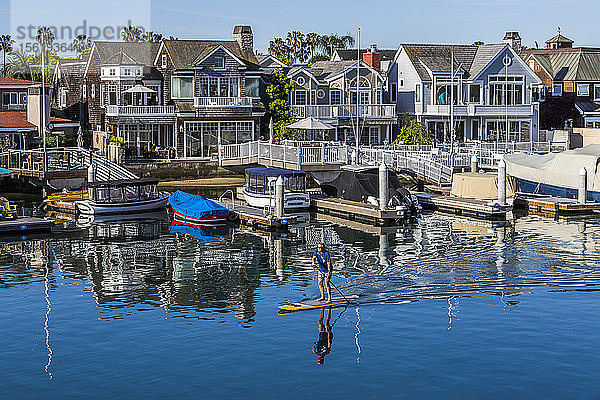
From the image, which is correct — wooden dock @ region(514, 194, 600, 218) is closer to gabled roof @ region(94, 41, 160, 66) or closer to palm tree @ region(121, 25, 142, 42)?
gabled roof @ region(94, 41, 160, 66)

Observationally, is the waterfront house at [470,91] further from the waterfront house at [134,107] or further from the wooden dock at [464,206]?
the wooden dock at [464,206]

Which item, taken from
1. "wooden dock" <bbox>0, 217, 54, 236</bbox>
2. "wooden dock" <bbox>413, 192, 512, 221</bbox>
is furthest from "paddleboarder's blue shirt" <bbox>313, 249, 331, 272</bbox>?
"wooden dock" <bbox>413, 192, 512, 221</bbox>

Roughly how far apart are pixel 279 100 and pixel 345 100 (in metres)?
7.57

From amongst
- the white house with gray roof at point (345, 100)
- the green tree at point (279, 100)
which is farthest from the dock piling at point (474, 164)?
the green tree at point (279, 100)

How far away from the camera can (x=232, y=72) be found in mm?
80688

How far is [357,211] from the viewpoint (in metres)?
56.1

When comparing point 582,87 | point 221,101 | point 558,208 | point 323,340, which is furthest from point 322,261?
point 582,87

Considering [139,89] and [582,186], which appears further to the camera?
[139,89]

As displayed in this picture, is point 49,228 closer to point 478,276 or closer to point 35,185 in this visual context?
point 35,185

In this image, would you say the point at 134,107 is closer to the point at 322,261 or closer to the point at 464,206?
the point at 464,206

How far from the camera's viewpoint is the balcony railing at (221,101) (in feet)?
262

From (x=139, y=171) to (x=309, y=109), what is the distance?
18067 mm

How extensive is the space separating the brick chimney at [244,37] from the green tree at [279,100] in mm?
5911

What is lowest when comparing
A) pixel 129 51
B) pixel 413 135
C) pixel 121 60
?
pixel 413 135
